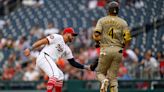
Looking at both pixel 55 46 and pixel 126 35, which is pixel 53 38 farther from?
pixel 126 35

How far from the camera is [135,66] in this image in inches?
698

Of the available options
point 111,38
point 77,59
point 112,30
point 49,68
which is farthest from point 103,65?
point 77,59

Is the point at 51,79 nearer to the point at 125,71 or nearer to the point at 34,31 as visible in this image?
the point at 125,71

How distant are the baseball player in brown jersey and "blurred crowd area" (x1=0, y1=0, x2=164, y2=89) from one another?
422 centimetres

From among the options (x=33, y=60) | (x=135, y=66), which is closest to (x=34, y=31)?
(x=33, y=60)

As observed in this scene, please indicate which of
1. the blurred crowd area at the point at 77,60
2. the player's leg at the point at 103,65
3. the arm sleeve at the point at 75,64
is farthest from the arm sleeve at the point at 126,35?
the blurred crowd area at the point at 77,60

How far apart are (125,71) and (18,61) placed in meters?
4.53

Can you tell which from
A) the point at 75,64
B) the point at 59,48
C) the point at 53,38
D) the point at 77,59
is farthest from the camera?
the point at 77,59

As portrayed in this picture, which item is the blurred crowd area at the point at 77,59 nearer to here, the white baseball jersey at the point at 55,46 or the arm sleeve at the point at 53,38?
the white baseball jersey at the point at 55,46

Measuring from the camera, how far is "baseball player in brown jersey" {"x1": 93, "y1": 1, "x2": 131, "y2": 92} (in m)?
12.9

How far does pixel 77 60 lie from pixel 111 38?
6.09 metres

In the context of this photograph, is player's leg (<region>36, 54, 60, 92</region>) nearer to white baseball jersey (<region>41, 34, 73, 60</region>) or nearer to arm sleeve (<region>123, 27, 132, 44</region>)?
white baseball jersey (<region>41, 34, 73, 60</region>)

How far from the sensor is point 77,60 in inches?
747

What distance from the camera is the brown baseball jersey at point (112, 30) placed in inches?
508
